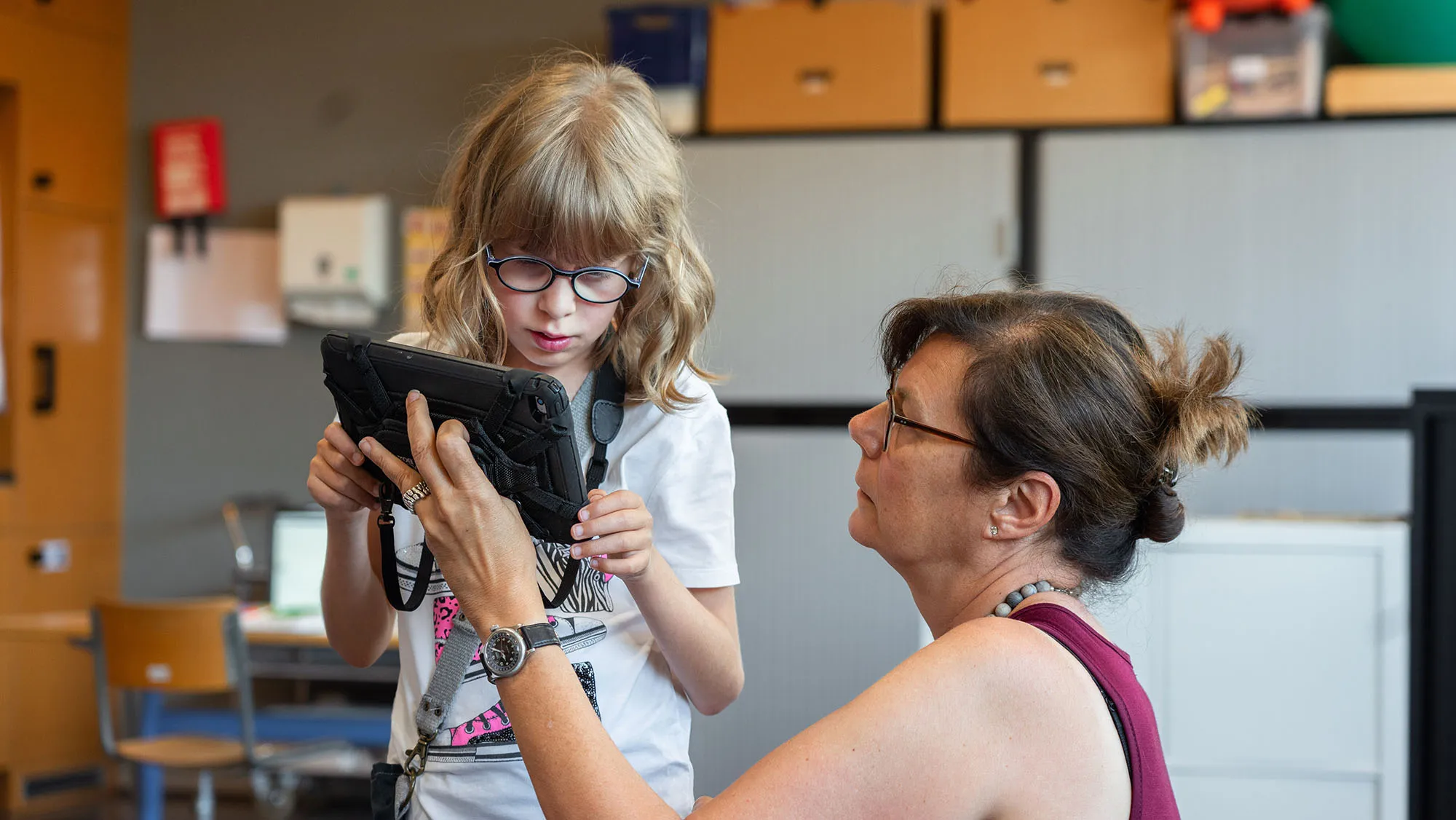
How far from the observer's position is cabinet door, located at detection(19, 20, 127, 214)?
4.08 m

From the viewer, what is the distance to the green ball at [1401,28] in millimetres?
3090

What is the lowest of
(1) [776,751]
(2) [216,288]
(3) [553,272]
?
(1) [776,751]

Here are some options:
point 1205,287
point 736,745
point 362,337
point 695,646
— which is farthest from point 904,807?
point 1205,287

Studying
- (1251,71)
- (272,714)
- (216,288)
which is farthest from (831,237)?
(216,288)

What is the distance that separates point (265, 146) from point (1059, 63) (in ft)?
8.50

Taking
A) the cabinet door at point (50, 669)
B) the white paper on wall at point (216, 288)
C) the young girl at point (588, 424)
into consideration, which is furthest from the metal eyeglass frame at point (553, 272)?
the cabinet door at point (50, 669)

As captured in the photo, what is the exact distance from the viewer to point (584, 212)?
3.38 feet

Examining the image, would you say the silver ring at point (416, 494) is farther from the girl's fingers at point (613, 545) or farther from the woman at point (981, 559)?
the girl's fingers at point (613, 545)

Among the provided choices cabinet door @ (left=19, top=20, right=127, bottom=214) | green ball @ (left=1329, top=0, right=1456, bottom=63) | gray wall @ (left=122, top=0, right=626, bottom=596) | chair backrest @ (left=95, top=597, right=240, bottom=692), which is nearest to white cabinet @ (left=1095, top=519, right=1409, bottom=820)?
green ball @ (left=1329, top=0, right=1456, bottom=63)

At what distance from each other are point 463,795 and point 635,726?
15cm

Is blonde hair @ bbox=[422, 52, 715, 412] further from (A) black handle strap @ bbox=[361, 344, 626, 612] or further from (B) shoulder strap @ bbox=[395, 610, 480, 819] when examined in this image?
(B) shoulder strap @ bbox=[395, 610, 480, 819]

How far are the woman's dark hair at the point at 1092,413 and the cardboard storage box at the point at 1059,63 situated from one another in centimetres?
Result: 240

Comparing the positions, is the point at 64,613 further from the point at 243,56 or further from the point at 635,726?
the point at 635,726

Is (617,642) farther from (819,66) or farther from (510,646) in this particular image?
(819,66)
